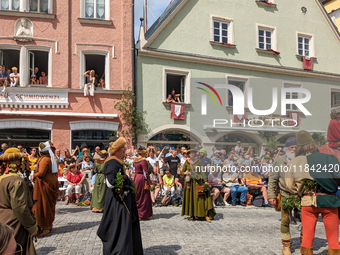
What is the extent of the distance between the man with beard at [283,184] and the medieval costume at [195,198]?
9.47ft

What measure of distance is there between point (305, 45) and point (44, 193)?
1971 centimetres

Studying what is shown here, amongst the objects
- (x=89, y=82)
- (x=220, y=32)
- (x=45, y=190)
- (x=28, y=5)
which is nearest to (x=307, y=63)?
(x=220, y=32)

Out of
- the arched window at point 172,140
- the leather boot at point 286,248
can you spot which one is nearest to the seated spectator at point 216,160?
the leather boot at point 286,248

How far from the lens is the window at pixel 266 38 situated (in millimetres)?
20641

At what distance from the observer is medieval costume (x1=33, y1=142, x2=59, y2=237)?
7.43 metres

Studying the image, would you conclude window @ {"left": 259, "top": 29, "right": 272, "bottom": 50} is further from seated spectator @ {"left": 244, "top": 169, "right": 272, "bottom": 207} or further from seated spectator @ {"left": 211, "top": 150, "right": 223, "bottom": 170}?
seated spectator @ {"left": 211, "top": 150, "right": 223, "bottom": 170}

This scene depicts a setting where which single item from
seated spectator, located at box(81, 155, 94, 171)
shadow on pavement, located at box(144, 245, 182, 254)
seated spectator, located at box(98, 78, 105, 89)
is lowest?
shadow on pavement, located at box(144, 245, 182, 254)

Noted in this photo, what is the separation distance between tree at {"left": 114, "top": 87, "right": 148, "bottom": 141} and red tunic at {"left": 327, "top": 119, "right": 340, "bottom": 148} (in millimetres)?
10908

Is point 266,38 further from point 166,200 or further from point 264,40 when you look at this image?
point 166,200

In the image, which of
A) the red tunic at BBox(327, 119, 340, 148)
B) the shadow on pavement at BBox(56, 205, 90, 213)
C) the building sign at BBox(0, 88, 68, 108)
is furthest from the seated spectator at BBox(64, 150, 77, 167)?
the red tunic at BBox(327, 119, 340, 148)

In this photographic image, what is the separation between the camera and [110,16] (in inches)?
687

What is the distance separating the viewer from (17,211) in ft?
13.4

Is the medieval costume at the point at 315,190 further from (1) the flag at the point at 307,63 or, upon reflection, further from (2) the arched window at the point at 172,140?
(1) the flag at the point at 307,63

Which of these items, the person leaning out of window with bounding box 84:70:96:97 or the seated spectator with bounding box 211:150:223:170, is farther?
the person leaning out of window with bounding box 84:70:96:97
